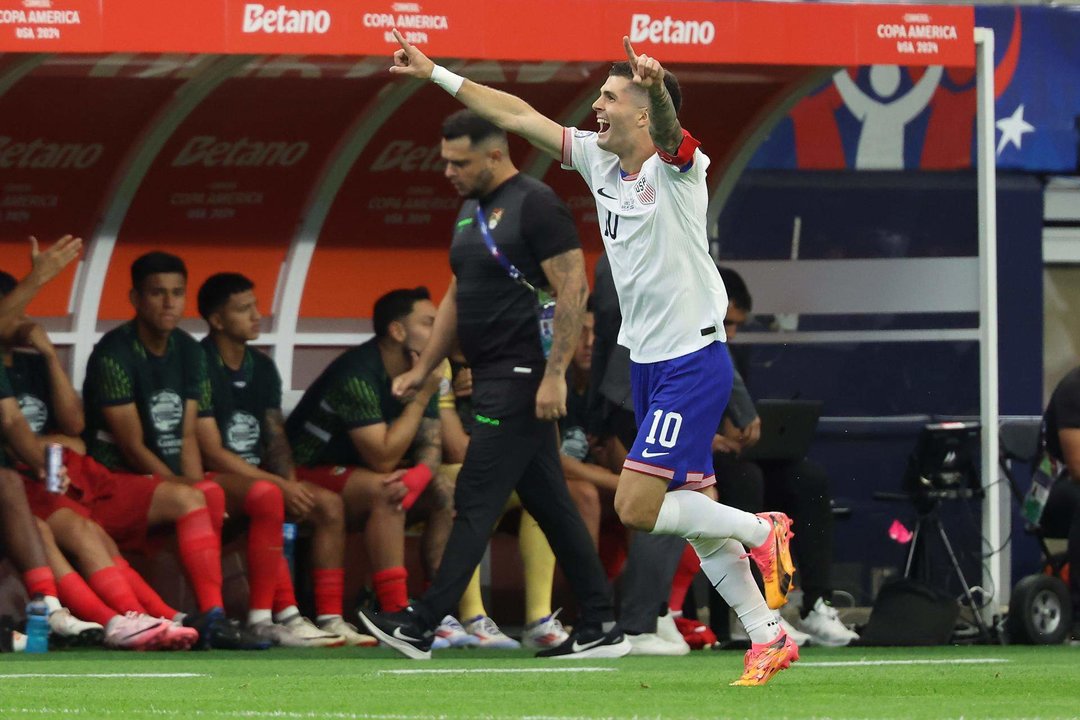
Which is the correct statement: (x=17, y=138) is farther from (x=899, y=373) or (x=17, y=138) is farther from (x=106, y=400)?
(x=899, y=373)

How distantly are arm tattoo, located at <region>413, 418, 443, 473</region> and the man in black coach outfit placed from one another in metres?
1.18

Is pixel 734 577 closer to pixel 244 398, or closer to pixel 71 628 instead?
pixel 71 628

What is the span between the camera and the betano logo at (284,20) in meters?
9.21

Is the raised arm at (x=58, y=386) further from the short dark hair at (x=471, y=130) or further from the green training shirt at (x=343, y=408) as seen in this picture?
the short dark hair at (x=471, y=130)

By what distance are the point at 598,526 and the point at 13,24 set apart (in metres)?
3.34

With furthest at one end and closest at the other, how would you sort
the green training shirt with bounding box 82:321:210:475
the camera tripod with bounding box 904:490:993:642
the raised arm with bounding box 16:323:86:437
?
the camera tripod with bounding box 904:490:993:642 < the green training shirt with bounding box 82:321:210:475 < the raised arm with bounding box 16:323:86:437

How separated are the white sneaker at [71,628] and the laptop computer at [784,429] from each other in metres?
3.00

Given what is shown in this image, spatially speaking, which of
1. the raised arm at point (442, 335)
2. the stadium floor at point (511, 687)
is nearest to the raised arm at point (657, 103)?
the stadium floor at point (511, 687)

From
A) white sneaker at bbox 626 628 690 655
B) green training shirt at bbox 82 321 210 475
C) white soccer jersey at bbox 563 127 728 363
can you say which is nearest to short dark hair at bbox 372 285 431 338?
green training shirt at bbox 82 321 210 475

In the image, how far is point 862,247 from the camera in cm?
1273

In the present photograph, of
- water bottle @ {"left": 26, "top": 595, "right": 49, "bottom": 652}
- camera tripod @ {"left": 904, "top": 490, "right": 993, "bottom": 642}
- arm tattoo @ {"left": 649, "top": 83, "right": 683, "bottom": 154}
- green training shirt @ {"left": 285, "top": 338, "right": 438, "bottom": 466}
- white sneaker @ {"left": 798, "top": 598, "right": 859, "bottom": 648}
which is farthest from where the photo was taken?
camera tripod @ {"left": 904, "top": 490, "right": 993, "bottom": 642}

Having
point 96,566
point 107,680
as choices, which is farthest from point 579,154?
point 96,566

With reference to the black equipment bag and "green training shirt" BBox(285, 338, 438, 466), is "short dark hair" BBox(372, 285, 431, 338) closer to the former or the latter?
"green training shirt" BBox(285, 338, 438, 466)

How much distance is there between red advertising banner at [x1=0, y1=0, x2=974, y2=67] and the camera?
8961 millimetres
